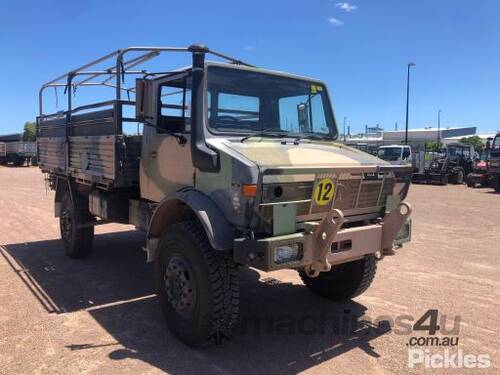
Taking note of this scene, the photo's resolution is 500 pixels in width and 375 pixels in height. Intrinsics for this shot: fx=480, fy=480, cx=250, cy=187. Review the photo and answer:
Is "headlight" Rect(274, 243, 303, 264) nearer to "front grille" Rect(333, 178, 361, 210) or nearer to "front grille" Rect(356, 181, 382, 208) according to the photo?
"front grille" Rect(333, 178, 361, 210)

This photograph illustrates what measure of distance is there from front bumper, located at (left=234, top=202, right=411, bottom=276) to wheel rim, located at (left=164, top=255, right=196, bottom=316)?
2.31ft

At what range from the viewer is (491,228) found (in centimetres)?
1050

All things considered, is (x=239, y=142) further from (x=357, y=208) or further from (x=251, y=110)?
(x=357, y=208)

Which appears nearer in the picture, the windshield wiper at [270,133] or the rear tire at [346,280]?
the windshield wiper at [270,133]

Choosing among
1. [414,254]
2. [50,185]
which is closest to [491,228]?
[414,254]

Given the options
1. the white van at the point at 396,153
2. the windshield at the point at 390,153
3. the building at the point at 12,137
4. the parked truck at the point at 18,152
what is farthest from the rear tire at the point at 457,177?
the building at the point at 12,137

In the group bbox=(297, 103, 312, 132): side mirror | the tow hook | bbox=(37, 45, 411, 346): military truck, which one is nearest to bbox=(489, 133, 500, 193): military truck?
bbox=(37, 45, 411, 346): military truck

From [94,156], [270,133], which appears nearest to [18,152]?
[94,156]

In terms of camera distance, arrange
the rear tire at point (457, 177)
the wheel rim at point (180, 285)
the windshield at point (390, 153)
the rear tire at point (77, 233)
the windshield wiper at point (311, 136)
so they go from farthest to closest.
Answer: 1. the rear tire at point (457, 177)
2. the windshield at point (390, 153)
3. the rear tire at point (77, 233)
4. the windshield wiper at point (311, 136)
5. the wheel rim at point (180, 285)

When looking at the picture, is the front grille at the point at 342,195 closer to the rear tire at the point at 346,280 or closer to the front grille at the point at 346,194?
the front grille at the point at 346,194

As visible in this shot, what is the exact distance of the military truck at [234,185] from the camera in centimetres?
374

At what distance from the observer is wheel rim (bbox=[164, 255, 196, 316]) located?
4.13 m

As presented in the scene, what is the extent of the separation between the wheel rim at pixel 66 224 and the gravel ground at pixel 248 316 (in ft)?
1.09

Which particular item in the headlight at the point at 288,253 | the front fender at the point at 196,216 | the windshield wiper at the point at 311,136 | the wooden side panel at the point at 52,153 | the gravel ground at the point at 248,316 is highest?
the windshield wiper at the point at 311,136
